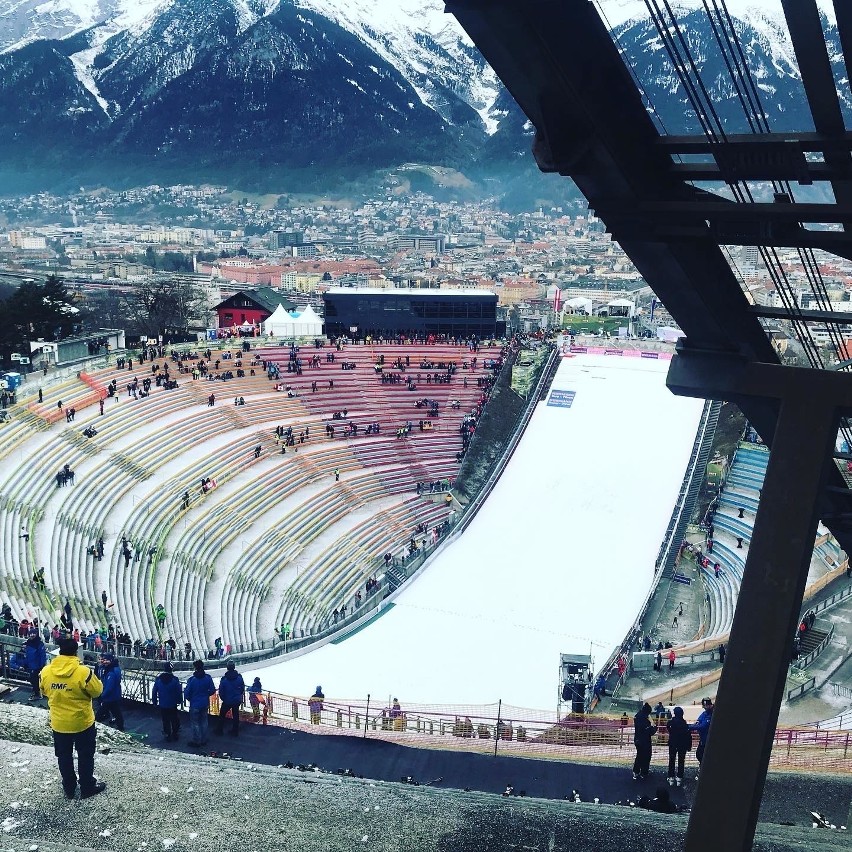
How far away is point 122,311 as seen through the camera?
6544 cm

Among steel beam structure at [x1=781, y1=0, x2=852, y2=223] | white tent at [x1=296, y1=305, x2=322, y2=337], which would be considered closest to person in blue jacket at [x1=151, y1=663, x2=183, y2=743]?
steel beam structure at [x1=781, y1=0, x2=852, y2=223]

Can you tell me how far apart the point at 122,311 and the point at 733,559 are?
52395mm

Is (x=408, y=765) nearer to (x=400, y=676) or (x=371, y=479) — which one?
(x=400, y=676)

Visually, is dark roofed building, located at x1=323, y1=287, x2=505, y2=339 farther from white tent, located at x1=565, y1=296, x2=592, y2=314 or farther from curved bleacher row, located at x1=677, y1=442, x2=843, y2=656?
white tent, located at x1=565, y1=296, x2=592, y2=314

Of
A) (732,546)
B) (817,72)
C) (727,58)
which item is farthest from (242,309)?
(817,72)

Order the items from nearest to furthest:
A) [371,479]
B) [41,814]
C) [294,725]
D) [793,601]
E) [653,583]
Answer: [793,601], [41,814], [294,725], [653,583], [371,479]

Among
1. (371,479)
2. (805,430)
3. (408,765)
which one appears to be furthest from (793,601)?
(371,479)

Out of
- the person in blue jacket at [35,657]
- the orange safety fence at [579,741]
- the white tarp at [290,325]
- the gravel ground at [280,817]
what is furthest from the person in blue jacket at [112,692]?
the white tarp at [290,325]

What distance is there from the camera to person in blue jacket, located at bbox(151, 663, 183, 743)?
7871mm

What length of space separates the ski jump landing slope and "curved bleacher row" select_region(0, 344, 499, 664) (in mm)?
1898

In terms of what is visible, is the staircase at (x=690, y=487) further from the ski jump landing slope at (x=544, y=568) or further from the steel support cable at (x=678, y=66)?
the steel support cable at (x=678, y=66)

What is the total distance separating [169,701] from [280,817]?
2.61 m

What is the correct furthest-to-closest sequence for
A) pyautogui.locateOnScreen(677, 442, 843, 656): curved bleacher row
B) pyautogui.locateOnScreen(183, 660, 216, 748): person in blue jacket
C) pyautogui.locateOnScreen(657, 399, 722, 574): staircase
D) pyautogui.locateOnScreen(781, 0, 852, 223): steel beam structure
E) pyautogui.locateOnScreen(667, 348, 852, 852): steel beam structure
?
pyautogui.locateOnScreen(657, 399, 722, 574): staircase
pyautogui.locateOnScreen(677, 442, 843, 656): curved bleacher row
pyautogui.locateOnScreen(183, 660, 216, 748): person in blue jacket
pyautogui.locateOnScreen(667, 348, 852, 852): steel beam structure
pyautogui.locateOnScreen(781, 0, 852, 223): steel beam structure

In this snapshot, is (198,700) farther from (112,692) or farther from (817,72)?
(817,72)
